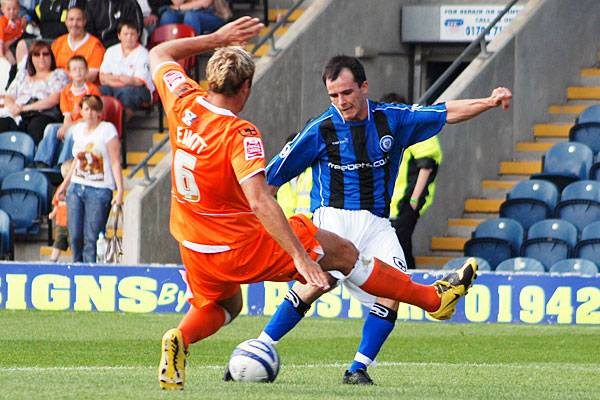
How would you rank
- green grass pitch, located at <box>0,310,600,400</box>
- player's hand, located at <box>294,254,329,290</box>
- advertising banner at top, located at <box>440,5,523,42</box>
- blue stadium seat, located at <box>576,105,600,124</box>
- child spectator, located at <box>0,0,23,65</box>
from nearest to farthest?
player's hand, located at <box>294,254,329,290</box>
green grass pitch, located at <box>0,310,600,400</box>
blue stadium seat, located at <box>576,105,600,124</box>
child spectator, located at <box>0,0,23,65</box>
advertising banner at top, located at <box>440,5,523,42</box>

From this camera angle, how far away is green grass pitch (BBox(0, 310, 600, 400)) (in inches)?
323

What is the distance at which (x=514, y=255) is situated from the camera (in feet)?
55.2

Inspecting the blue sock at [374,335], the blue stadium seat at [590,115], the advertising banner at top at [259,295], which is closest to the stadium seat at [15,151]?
the advertising banner at top at [259,295]

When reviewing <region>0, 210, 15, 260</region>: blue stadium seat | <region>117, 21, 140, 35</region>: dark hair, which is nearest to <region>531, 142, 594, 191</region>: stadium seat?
<region>117, 21, 140, 35</region>: dark hair

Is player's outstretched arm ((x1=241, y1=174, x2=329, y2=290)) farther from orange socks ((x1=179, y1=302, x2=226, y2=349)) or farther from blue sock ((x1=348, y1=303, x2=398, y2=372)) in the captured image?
blue sock ((x1=348, y1=303, x2=398, y2=372))

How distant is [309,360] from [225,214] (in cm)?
347

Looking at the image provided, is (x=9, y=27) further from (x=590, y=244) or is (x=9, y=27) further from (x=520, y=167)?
(x=590, y=244)

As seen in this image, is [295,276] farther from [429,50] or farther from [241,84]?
[429,50]

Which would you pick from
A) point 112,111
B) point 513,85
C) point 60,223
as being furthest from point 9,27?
point 513,85

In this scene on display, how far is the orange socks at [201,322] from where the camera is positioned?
823 cm

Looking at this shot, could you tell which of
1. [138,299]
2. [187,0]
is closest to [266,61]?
[187,0]

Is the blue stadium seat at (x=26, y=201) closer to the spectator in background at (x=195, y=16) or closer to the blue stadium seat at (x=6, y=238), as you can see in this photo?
→ the blue stadium seat at (x=6, y=238)

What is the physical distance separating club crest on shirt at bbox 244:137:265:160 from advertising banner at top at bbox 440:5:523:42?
12.9 meters

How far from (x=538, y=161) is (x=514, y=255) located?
2.42 metres
